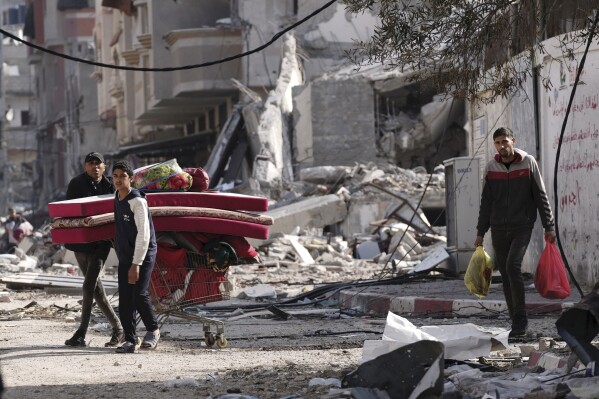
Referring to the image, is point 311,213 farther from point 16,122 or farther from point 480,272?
point 16,122

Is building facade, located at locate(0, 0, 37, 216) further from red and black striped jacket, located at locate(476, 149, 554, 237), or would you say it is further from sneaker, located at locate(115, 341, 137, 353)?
red and black striped jacket, located at locate(476, 149, 554, 237)

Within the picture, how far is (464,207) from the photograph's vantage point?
18547 millimetres

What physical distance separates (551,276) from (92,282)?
3.81 m

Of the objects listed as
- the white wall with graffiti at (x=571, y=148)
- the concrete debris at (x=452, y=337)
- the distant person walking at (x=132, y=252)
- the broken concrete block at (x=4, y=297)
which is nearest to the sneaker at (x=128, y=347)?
the distant person walking at (x=132, y=252)

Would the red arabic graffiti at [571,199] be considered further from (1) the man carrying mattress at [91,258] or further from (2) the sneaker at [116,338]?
(2) the sneaker at [116,338]

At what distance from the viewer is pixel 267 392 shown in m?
7.77

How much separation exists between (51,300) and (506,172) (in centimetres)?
910

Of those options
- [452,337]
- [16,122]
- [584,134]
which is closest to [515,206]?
[452,337]

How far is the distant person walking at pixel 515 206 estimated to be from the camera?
10734 millimetres

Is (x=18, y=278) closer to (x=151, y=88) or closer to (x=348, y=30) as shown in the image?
(x=348, y=30)

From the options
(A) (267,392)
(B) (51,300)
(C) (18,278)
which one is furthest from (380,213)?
(A) (267,392)

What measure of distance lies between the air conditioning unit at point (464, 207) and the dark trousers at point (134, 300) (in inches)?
339

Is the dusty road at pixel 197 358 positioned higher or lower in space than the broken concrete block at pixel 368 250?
higher

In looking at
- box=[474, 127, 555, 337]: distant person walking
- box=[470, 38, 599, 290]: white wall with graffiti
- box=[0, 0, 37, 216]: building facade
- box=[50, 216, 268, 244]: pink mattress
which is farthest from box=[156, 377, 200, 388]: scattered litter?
box=[0, 0, 37, 216]: building facade
